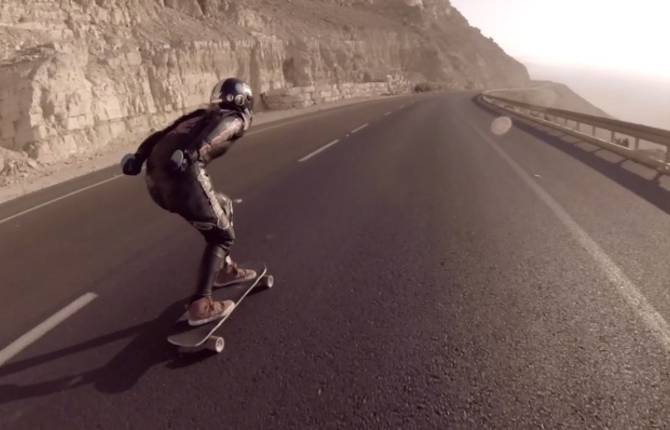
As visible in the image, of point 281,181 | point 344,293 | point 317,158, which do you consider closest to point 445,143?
point 317,158

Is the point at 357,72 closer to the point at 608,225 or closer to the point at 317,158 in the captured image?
the point at 317,158

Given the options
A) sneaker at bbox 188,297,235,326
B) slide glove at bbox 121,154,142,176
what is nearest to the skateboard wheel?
sneaker at bbox 188,297,235,326

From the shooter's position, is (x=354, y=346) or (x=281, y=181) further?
(x=281, y=181)

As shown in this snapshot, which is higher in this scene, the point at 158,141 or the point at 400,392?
the point at 158,141

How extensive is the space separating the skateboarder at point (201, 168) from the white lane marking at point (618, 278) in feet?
10.7

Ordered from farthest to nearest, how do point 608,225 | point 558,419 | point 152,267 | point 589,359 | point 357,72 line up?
point 357,72 → point 608,225 → point 152,267 → point 589,359 → point 558,419

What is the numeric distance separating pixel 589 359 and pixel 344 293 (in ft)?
6.56

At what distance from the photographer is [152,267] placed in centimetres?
521

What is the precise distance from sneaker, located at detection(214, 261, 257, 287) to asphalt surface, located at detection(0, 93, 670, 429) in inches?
9.7

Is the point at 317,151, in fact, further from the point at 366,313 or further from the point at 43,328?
the point at 43,328

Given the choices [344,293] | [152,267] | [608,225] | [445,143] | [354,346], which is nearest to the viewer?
[354,346]

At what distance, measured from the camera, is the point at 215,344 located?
3.43m

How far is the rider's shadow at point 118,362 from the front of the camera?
10.3ft

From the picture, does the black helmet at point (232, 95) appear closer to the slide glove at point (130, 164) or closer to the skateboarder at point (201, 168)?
the skateboarder at point (201, 168)
